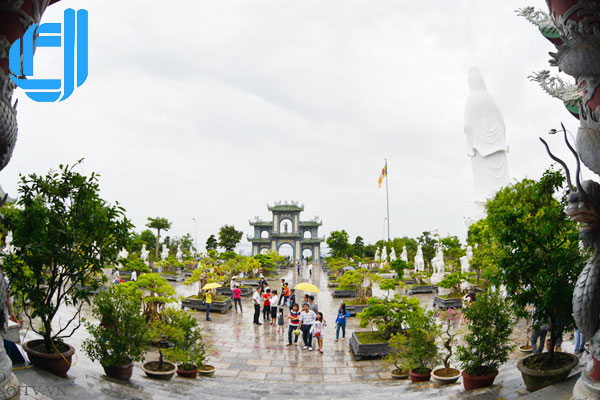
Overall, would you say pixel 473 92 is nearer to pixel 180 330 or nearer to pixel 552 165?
pixel 552 165

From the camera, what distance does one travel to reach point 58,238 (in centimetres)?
644

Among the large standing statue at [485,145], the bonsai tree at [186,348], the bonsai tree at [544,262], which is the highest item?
the large standing statue at [485,145]

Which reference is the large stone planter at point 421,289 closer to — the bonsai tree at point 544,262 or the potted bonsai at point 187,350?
the potted bonsai at point 187,350

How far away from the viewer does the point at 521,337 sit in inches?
444

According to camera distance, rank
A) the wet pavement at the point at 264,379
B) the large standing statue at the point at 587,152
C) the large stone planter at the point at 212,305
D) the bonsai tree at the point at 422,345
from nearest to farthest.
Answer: the large standing statue at the point at 587,152
the wet pavement at the point at 264,379
the bonsai tree at the point at 422,345
the large stone planter at the point at 212,305

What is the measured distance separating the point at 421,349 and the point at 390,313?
2594 mm

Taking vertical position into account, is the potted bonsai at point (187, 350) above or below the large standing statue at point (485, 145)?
below

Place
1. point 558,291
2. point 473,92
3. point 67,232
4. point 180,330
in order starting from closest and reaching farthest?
point 558,291 < point 67,232 < point 180,330 < point 473,92

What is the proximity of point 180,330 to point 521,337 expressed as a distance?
8882 mm

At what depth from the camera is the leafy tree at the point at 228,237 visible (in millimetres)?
51094

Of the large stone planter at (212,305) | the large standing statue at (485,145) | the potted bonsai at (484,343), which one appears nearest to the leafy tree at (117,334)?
the potted bonsai at (484,343)

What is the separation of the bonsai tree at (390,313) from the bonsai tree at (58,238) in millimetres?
6129

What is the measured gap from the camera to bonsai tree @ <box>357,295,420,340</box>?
10.1m

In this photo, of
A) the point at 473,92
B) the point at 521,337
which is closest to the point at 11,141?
the point at 521,337
